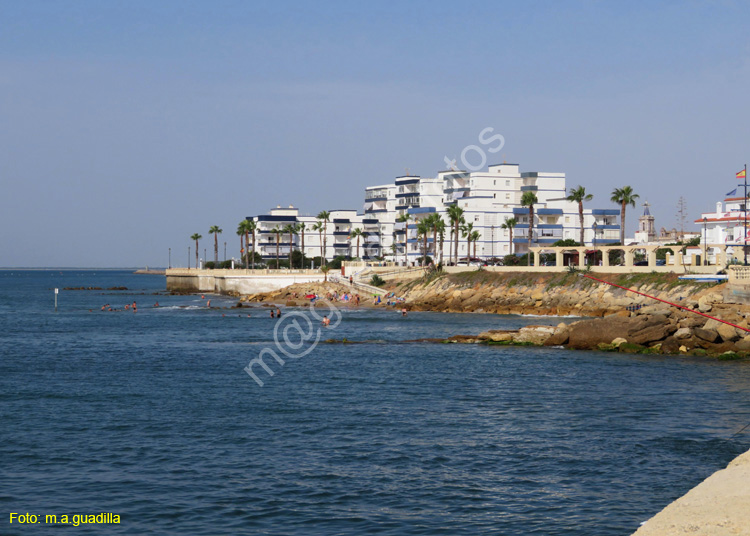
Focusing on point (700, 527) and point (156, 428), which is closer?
point (700, 527)

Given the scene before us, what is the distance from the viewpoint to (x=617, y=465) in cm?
2411

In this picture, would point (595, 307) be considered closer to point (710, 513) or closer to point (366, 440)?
point (366, 440)

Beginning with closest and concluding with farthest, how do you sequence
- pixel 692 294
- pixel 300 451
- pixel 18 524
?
pixel 18 524 → pixel 300 451 → pixel 692 294

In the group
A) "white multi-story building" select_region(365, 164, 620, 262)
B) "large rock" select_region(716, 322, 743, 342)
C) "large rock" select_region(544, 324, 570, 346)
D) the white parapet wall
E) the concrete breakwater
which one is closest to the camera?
"large rock" select_region(716, 322, 743, 342)

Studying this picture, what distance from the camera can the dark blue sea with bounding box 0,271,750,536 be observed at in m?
20.2

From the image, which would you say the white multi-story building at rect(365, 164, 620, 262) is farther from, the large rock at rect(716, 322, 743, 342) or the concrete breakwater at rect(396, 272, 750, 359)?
the large rock at rect(716, 322, 743, 342)

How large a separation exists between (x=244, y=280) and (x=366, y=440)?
107793 millimetres

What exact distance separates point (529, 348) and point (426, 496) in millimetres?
35816

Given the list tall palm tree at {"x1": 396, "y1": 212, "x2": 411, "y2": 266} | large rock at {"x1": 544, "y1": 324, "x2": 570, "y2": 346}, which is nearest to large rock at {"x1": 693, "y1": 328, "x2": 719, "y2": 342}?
large rock at {"x1": 544, "y1": 324, "x2": 570, "y2": 346}

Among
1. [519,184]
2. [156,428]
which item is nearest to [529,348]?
[156,428]

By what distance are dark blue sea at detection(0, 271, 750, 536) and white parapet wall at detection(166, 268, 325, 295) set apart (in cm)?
7322

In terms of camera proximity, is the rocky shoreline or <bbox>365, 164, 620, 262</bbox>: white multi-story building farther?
<bbox>365, 164, 620, 262</bbox>: white multi-story building

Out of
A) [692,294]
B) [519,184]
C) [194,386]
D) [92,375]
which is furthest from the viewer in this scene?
[519,184]

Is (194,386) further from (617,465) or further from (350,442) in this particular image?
(617,465)
